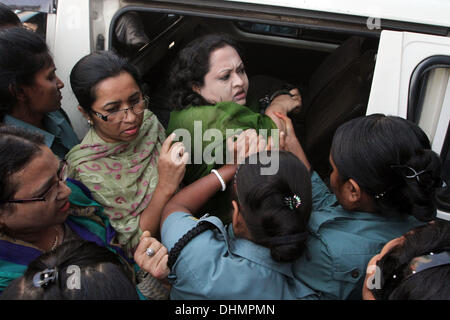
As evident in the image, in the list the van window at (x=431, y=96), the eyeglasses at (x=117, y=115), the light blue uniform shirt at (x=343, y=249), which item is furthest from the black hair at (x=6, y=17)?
the van window at (x=431, y=96)

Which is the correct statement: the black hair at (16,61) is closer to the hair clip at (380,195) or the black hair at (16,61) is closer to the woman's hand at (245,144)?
the woman's hand at (245,144)

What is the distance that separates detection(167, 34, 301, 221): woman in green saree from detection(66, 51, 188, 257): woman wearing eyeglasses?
25cm

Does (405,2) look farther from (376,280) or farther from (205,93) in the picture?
(376,280)

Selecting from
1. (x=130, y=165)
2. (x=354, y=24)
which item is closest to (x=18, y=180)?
(x=130, y=165)

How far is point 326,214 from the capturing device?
149cm

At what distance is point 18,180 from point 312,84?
8.72 feet

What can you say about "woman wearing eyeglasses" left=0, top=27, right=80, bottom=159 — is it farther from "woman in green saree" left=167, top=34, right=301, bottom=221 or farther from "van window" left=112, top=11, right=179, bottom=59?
"woman in green saree" left=167, top=34, right=301, bottom=221

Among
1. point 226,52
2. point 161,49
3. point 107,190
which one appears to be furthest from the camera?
point 161,49

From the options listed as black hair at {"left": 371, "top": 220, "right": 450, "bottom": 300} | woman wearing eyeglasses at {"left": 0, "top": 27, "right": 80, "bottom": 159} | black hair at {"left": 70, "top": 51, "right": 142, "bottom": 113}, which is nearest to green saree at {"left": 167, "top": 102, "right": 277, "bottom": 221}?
black hair at {"left": 70, "top": 51, "right": 142, "bottom": 113}

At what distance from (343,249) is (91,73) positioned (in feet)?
4.57

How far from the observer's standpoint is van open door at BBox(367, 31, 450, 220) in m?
1.71

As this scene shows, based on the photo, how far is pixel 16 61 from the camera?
1656 millimetres

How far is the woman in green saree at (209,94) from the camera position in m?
1.92

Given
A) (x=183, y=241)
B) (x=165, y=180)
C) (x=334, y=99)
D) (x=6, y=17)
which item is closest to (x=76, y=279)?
(x=183, y=241)
